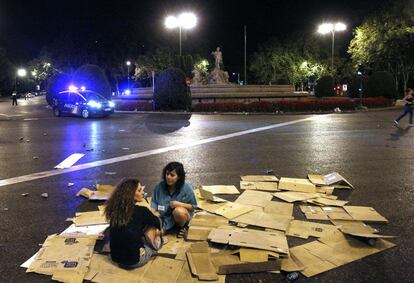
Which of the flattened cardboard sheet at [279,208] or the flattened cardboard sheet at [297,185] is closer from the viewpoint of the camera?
the flattened cardboard sheet at [279,208]

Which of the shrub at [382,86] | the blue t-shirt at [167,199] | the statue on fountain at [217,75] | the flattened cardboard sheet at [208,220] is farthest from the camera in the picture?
the statue on fountain at [217,75]

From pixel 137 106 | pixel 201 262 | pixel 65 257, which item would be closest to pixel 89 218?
pixel 65 257

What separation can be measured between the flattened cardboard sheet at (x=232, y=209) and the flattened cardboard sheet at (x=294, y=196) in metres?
0.83

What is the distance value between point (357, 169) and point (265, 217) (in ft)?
A: 13.4

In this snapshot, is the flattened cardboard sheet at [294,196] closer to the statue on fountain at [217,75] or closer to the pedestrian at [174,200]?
the pedestrian at [174,200]

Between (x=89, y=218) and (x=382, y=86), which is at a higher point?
(x=382, y=86)

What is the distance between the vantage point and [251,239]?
469 centimetres

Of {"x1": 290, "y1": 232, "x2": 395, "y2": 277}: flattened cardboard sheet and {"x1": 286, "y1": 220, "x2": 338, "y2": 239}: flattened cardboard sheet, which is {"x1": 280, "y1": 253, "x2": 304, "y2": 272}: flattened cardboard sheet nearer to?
{"x1": 290, "y1": 232, "x2": 395, "y2": 277}: flattened cardboard sheet

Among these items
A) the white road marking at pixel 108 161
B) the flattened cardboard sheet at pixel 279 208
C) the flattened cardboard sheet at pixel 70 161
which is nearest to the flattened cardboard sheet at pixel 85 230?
the flattened cardboard sheet at pixel 279 208

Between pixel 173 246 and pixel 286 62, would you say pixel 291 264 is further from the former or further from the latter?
pixel 286 62

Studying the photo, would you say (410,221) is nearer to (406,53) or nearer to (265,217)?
(265,217)

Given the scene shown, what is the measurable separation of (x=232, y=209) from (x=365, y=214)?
5.66 feet

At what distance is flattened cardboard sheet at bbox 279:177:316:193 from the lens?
24.1 feet

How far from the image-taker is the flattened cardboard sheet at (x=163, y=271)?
4117mm
